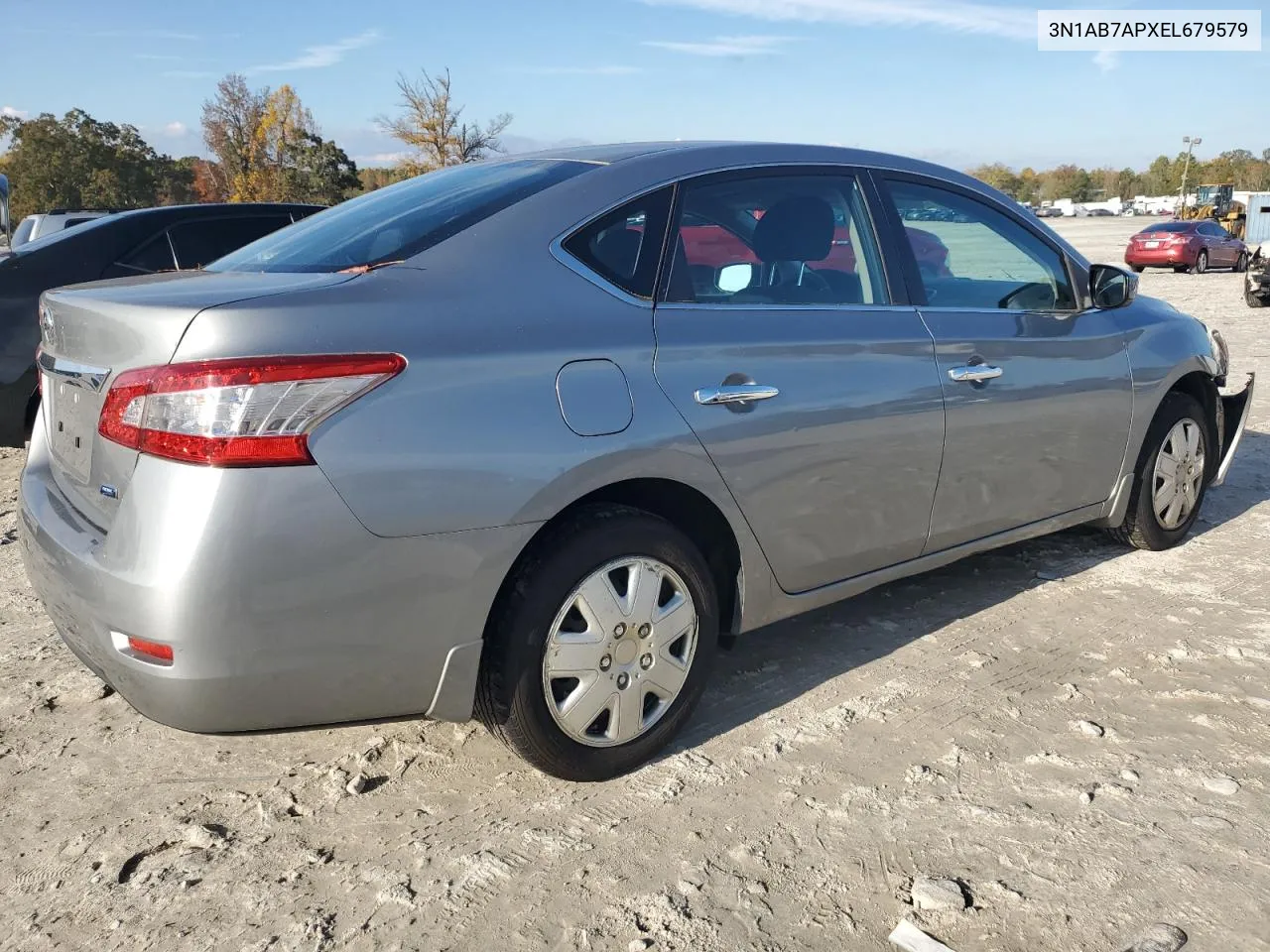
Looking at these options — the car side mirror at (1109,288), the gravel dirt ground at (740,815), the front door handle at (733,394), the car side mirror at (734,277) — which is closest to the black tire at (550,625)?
Result: the gravel dirt ground at (740,815)

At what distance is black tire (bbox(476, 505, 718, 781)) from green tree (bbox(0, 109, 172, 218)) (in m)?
55.3

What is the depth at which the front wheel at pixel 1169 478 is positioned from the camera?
4.70 meters

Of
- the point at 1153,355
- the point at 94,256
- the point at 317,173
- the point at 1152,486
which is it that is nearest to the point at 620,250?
the point at 1153,355

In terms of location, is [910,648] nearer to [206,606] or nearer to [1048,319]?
[1048,319]

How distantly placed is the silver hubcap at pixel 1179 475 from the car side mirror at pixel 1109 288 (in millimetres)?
756

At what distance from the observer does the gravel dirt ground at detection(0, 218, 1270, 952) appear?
2383mm

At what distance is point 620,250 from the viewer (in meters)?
2.92

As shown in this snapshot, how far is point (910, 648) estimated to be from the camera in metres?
3.87

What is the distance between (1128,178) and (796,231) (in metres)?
140

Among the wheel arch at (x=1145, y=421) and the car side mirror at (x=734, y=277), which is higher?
the car side mirror at (x=734, y=277)

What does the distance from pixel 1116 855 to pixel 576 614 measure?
56.2 inches

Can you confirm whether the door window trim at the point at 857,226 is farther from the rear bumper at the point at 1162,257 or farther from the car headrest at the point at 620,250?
the rear bumper at the point at 1162,257

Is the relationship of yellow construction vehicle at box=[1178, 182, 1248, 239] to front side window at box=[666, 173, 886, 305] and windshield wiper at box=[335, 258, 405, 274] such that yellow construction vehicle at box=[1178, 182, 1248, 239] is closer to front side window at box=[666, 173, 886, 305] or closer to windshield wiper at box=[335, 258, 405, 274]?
front side window at box=[666, 173, 886, 305]

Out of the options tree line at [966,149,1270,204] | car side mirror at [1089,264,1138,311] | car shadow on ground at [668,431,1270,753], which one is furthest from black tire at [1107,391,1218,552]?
tree line at [966,149,1270,204]
